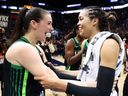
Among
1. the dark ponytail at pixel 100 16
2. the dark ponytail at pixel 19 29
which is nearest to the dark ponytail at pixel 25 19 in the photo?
the dark ponytail at pixel 19 29

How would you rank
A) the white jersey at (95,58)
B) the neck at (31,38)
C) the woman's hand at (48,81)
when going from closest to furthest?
the woman's hand at (48,81) → the white jersey at (95,58) → the neck at (31,38)

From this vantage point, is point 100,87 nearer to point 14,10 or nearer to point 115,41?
point 115,41

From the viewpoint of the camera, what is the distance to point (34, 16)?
2.92 metres

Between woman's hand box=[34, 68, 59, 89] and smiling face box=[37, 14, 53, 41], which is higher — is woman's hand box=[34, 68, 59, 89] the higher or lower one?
the lower one

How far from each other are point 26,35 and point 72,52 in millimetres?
2680

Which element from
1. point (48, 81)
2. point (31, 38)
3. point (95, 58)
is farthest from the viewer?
point (31, 38)

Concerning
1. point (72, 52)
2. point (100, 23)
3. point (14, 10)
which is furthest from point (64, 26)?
point (100, 23)

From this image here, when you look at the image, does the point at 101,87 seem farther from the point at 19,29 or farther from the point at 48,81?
the point at 19,29

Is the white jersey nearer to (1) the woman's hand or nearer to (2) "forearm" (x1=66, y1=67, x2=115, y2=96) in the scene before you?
(2) "forearm" (x1=66, y1=67, x2=115, y2=96)

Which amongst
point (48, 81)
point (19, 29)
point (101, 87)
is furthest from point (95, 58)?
point (19, 29)

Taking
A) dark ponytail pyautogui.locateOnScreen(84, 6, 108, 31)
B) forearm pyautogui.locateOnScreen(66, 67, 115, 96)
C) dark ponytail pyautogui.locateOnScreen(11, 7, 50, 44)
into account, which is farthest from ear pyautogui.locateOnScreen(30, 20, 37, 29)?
forearm pyautogui.locateOnScreen(66, 67, 115, 96)

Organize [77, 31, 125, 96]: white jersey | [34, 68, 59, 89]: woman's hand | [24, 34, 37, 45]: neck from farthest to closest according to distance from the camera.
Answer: [24, 34, 37, 45]: neck
[77, 31, 125, 96]: white jersey
[34, 68, 59, 89]: woman's hand

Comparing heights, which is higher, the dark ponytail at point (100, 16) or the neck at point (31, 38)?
the dark ponytail at point (100, 16)

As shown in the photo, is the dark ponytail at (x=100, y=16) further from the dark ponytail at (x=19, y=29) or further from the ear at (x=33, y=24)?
the dark ponytail at (x=19, y=29)
